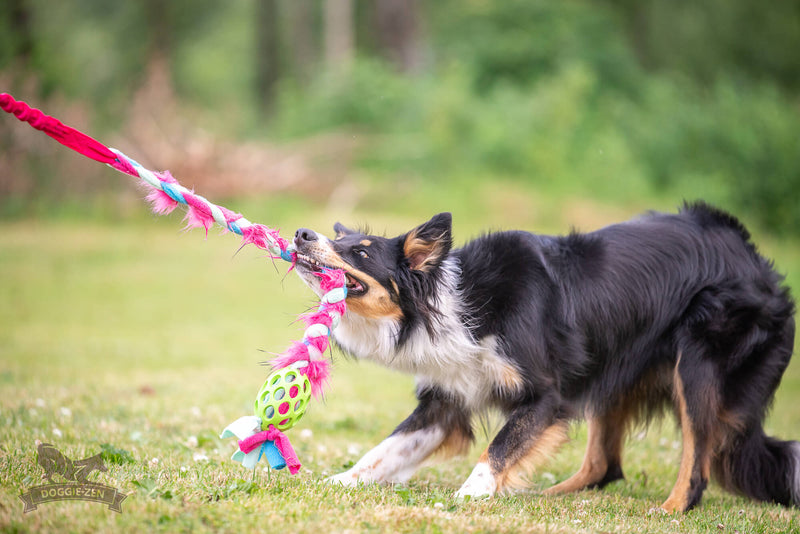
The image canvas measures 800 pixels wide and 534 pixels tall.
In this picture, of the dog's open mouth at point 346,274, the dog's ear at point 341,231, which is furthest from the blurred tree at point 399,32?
the dog's open mouth at point 346,274

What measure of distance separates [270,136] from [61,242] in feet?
28.4

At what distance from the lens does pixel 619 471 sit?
5.32 m

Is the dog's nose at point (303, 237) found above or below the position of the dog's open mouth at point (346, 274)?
above

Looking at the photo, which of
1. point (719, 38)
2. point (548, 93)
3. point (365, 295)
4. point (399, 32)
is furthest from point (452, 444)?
point (719, 38)

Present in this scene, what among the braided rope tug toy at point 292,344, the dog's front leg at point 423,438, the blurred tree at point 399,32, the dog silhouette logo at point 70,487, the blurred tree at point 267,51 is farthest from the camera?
the blurred tree at point 267,51

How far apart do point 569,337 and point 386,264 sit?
1125 mm

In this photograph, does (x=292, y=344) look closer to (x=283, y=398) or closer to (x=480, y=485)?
(x=283, y=398)

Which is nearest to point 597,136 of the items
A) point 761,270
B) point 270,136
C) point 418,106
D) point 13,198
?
point 418,106

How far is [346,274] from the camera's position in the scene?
4.29 m

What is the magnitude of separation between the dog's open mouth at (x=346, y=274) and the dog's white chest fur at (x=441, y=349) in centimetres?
15

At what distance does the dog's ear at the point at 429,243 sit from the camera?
14.5 feet

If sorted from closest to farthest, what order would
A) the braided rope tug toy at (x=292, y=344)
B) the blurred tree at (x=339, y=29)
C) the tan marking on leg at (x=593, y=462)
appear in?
the braided rope tug toy at (x=292, y=344), the tan marking on leg at (x=593, y=462), the blurred tree at (x=339, y=29)

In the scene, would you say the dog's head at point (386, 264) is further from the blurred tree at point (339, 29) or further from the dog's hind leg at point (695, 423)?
the blurred tree at point (339, 29)

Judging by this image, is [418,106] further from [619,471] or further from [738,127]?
[619,471]
